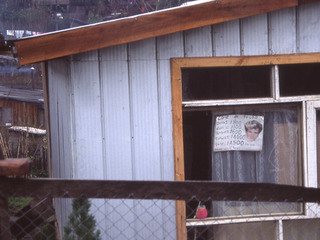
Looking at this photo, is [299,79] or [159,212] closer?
[159,212]

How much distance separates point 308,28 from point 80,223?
9.08 feet

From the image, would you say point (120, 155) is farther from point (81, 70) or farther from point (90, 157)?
point (81, 70)

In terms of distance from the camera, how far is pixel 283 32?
3.78 m

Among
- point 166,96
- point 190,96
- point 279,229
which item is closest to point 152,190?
point 166,96

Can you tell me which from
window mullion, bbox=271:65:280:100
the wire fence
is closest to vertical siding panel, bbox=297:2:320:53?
window mullion, bbox=271:65:280:100

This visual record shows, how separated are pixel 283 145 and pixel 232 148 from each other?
52cm

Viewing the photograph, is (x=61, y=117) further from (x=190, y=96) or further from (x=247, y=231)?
(x=247, y=231)

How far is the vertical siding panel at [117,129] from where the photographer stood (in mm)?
3521

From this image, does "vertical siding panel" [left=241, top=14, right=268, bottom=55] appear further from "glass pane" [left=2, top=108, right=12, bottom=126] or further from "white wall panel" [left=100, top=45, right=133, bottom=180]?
"glass pane" [left=2, top=108, right=12, bottom=126]

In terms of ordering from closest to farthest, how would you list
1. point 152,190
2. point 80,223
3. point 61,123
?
1. point 152,190
2. point 80,223
3. point 61,123

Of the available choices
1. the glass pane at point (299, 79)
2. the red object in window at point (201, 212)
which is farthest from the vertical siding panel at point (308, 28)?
the red object in window at point (201, 212)

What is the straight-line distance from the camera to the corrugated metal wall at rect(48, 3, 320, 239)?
350 cm

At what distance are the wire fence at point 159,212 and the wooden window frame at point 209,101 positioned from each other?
94 millimetres

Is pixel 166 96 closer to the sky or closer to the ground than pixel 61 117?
closer to the sky
